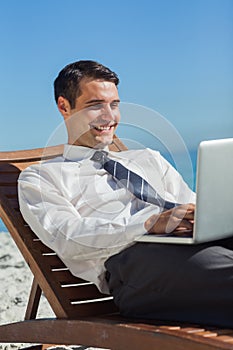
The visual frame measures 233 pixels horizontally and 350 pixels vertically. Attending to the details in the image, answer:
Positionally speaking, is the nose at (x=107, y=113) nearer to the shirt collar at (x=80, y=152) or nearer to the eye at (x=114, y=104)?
the eye at (x=114, y=104)

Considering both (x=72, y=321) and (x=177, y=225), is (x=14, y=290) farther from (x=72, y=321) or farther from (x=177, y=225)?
(x=177, y=225)

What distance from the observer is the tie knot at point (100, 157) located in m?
3.03

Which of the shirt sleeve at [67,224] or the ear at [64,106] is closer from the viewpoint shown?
the shirt sleeve at [67,224]

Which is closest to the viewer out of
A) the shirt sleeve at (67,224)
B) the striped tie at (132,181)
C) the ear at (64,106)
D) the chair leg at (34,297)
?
the shirt sleeve at (67,224)

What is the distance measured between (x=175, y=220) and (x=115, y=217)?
47cm

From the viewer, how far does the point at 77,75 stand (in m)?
3.07

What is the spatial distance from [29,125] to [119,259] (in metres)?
11.1

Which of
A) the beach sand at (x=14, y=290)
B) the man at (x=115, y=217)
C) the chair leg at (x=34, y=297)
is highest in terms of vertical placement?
the man at (x=115, y=217)

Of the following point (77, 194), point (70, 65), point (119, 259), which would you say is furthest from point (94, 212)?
point (70, 65)

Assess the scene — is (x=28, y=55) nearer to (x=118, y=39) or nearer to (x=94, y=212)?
(x=118, y=39)

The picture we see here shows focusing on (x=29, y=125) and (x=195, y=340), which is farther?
(x=29, y=125)

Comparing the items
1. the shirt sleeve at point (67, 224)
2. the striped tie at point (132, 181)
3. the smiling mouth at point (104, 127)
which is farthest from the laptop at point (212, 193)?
the smiling mouth at point (104, 127)

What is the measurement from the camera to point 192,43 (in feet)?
54.0

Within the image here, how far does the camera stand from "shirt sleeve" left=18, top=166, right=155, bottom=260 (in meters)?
2.50
